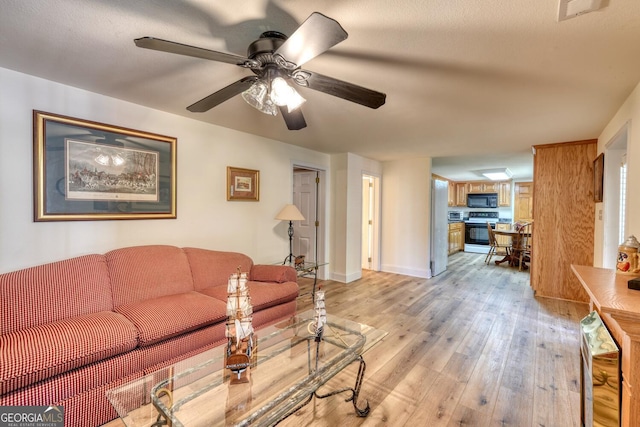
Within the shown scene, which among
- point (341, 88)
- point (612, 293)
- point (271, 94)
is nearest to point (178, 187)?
point (271, 94)

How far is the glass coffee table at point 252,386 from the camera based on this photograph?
4.17 ft

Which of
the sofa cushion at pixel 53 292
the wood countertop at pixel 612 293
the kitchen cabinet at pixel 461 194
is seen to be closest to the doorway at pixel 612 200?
the wood countertop at pixel 612 293

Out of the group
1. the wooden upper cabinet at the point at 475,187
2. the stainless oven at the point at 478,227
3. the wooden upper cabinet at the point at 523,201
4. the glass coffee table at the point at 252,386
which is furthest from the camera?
the wooden upper cabinet at the point at 475,187

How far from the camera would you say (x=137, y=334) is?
69.1 inches

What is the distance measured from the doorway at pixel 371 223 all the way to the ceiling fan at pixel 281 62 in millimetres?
3878

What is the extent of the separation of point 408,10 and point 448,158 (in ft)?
13.6

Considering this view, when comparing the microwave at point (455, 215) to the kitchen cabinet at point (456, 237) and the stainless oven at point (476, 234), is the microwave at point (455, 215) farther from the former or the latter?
the stainless oven at point (476, 234)

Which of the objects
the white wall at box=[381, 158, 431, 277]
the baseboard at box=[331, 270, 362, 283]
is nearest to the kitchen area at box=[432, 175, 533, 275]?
the white wall at box=[381, 158, 431, 277]

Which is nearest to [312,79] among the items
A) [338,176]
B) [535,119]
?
[535,119]

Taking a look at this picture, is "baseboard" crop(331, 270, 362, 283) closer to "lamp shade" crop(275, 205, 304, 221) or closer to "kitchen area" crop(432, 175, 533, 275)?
"lamp shade" crop(275, 205, 304, 221)

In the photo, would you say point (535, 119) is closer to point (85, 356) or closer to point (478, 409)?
point (478, 409)

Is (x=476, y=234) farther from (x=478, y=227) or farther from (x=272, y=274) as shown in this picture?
(x=272, y=274)

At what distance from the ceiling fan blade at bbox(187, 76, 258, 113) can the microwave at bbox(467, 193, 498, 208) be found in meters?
7.98

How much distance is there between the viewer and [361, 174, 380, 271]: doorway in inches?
217
